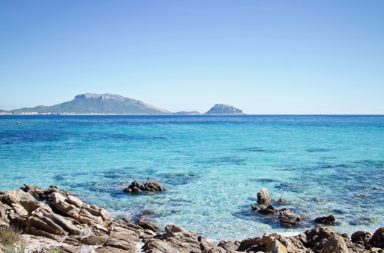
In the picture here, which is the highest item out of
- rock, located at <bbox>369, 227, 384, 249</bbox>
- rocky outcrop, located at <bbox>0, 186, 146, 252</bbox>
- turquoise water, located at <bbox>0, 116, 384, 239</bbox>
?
rocky outcrop, located at <bbox>0, 186, 146, 252</bbox>

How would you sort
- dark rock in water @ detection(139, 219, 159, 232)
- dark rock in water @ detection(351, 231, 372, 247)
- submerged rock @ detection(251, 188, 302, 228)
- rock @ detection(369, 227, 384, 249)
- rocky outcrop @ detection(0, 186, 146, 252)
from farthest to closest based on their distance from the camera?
submerged rock @ detection(251, 188, 302, 228) → dark rock in water @ detection(139, 219, 159, 232) → dark rock in water @ detection(351, 231, 372, 247) → rock @ detection(369, 227, 384, 249) → rocky outcrop @ detection(0, 186, 146, 252)

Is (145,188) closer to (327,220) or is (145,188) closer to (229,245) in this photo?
(327,220)

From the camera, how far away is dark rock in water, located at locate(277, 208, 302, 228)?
21.5m

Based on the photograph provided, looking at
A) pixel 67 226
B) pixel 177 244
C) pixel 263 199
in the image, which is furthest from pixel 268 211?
pixel 67 226

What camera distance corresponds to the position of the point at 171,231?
55.1 feet

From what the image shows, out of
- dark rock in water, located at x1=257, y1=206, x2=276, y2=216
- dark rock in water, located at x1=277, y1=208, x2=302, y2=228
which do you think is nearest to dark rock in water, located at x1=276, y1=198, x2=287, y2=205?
dark rock in water, located at x1=257, y1=206, x2=276, y2=216

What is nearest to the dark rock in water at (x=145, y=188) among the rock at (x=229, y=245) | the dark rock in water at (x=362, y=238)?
the rock at (x=229, y=245)

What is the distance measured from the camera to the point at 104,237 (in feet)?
50.9

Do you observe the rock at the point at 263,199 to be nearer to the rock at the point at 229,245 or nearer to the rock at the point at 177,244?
the rock at the point at 229,245

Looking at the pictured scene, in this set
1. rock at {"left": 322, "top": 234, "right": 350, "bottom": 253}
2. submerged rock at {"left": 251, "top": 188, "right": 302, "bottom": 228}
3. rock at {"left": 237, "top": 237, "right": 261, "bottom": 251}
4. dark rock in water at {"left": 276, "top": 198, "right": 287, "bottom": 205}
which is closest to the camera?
rock at {"left": 322, "top": 234, "right": 350, "bottom": 253}

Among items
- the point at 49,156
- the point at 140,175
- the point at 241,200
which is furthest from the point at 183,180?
the point at 49,156

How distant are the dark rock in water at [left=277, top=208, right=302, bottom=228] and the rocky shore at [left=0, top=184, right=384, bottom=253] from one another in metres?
3.45

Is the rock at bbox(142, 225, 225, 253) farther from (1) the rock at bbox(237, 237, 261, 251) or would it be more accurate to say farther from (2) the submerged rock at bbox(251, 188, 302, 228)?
(2) the submerged rock at bbox(251, 188, 302, 228)

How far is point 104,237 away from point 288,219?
11.2m
